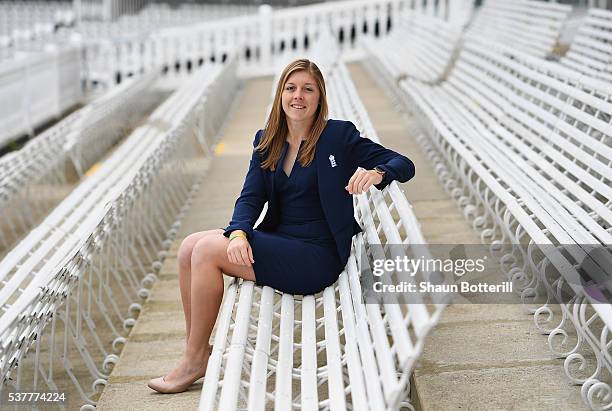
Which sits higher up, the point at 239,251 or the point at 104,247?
the point at 239,251

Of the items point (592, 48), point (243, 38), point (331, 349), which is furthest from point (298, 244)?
point (243, 38)

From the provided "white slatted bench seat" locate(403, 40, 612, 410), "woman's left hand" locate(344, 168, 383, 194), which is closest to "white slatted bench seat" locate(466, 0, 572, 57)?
"white slatted bench seat" locate(403, 40, 612, 410)

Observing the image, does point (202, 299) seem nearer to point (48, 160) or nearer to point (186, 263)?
point (186, 263)

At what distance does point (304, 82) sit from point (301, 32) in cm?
1226

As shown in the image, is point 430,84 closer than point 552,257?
No

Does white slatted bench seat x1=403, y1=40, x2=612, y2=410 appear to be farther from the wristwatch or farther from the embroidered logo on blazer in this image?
the embroidered logo on blazer

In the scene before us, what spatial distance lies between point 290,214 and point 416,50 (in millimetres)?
7932

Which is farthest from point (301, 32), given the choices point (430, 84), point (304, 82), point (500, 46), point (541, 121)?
point (304, 82)

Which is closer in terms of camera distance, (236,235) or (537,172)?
(236,235)

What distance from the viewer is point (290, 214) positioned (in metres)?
3.74

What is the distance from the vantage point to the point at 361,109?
5.70m

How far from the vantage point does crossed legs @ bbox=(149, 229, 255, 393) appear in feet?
11.5

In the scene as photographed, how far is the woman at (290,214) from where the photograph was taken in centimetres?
351

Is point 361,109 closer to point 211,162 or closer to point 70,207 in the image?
point 70,207
